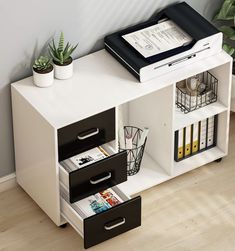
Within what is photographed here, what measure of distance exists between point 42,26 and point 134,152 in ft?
2.10

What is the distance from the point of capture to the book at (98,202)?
3416 millimetres

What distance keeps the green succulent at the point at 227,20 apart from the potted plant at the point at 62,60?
0.73 meters

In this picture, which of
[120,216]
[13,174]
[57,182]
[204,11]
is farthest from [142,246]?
[204,11]

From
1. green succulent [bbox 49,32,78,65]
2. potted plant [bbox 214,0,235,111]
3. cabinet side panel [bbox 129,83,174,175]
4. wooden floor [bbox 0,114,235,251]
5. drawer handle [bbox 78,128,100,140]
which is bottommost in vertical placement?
wooden floor [bbox 0,114,235,251]

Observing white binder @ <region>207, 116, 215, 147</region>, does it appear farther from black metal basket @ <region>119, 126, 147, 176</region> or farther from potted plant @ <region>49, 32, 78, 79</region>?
potted plant @ <region>49, 32, 78, 79</region>

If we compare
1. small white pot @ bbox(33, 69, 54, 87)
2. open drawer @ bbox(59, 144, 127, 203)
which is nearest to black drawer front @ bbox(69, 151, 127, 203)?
open drawer @ bbox(59, 144, 127, 203)

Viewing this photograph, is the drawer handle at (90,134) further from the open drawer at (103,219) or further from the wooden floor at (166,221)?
the wooden floor at (166,221)

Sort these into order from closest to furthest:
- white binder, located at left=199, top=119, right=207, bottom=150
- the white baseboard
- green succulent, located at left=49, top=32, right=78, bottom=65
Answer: green succulent, located at left=49, top=32, right=78, bottom=65
the white baseboard
white binder, located at left=199, top=119, right=207, bottom=150

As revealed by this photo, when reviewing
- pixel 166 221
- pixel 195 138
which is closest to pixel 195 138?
pixel 195 138

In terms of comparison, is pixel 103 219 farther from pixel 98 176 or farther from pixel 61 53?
pixel 61 53

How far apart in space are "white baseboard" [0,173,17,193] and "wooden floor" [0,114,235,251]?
0.9 inches

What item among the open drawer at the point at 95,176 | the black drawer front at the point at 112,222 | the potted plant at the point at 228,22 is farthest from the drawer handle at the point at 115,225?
the potted plant at the point at 228,22

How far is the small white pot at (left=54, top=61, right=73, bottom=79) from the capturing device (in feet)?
11.4

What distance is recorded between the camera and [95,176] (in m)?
3.39
